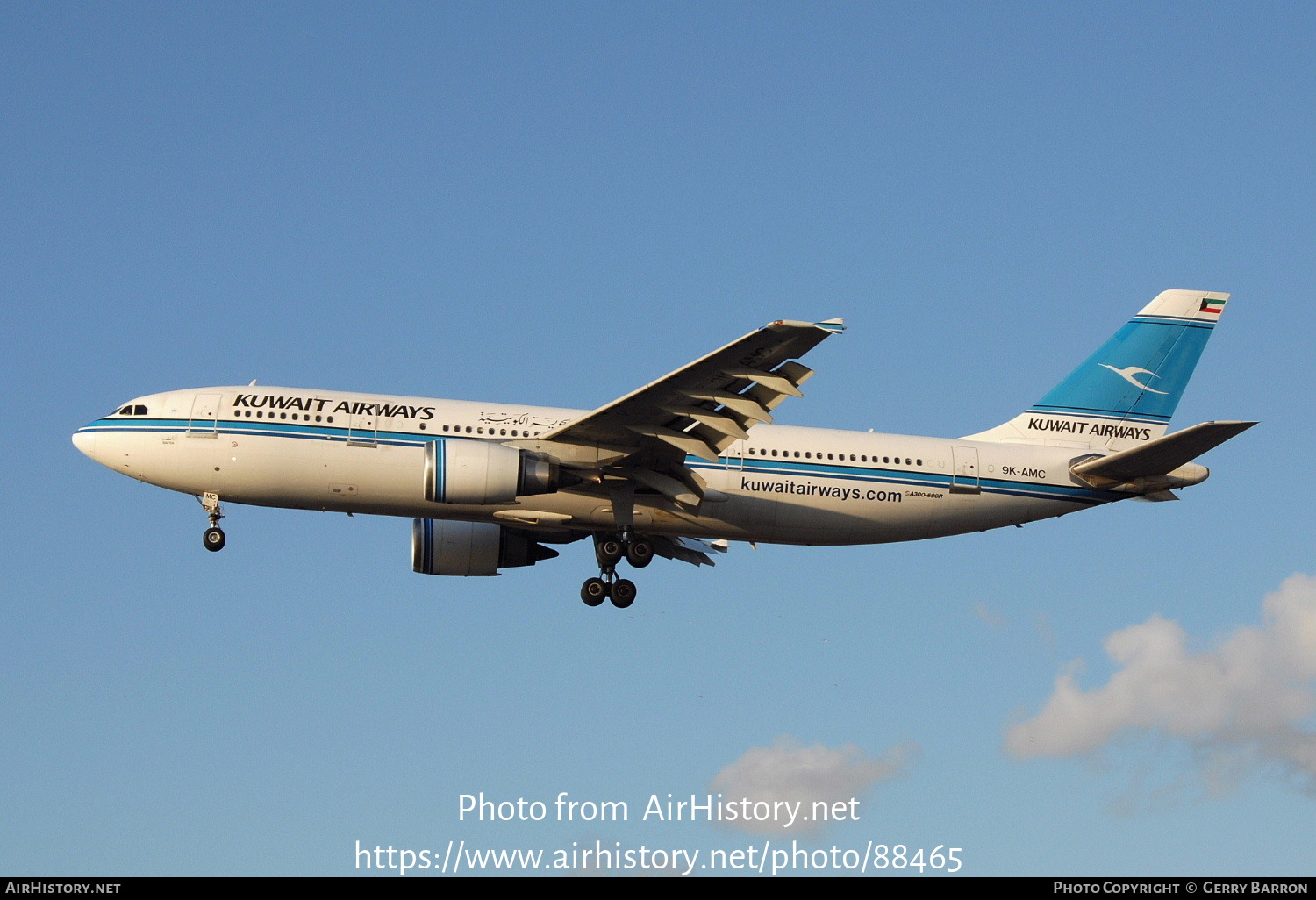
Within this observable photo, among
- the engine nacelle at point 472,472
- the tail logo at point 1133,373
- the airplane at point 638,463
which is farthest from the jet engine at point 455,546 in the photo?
the tail logo at point 1133,373

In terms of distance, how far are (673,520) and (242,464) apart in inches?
382

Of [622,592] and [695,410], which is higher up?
[695,410]

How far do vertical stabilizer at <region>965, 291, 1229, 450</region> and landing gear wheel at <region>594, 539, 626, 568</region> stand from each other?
943cm

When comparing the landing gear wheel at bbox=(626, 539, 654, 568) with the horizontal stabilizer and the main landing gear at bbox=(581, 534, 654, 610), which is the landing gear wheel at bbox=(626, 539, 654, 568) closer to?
the main landing gear at bbox=(581, 534, 654, 610)

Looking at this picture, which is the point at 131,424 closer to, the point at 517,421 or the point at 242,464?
the point at 242,464

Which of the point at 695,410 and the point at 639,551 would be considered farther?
the point at 639,551

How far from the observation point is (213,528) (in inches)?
1308

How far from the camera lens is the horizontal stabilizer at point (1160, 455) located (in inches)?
1206

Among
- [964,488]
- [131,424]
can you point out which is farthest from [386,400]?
[964,488]

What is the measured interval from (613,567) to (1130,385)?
45.9 feet

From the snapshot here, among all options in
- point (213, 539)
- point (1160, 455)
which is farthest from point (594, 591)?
point (1160, 455)

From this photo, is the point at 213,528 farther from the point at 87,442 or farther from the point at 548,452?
the point at 548,452

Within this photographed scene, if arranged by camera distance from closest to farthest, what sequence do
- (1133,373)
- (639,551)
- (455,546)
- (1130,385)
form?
1. (639,551)
2. (455,546)
3. (1130,385)
4. (1133,373)

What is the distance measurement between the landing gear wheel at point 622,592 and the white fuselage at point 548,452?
153 cm
